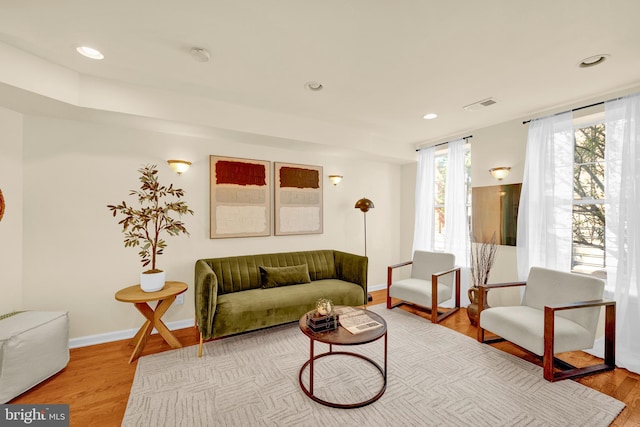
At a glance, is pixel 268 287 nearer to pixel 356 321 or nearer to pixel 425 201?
pixel 356 321

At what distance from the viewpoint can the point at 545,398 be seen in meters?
2.09

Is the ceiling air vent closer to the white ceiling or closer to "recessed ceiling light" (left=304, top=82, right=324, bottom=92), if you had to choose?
the white ceiling

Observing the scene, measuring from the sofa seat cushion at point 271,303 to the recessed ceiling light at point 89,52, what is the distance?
245cm

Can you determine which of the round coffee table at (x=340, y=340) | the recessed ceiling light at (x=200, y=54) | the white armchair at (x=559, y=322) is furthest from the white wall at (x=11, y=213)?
the white armchair at (x=559, y=322)

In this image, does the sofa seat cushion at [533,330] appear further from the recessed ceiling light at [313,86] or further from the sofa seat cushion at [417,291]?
the recessed ceiling light at [313,86]

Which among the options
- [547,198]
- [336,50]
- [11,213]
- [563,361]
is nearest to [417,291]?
[563,361]

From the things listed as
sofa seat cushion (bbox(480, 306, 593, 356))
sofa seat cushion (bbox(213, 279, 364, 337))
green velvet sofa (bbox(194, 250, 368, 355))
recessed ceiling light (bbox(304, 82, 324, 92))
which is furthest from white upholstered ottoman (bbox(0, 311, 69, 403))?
sofa seat cushion (bbox(480, 306, 593, 356))

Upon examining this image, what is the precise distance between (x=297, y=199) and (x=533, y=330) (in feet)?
10.3

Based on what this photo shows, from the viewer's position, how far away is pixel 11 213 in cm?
257

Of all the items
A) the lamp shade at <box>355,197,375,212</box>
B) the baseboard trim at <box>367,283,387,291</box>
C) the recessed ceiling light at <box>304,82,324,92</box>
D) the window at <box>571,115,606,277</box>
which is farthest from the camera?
the baseboard trim at <box>367,283,387,291</box>

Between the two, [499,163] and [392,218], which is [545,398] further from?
[392,218]

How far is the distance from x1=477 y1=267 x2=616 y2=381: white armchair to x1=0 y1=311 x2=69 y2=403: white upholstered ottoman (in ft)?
13.1

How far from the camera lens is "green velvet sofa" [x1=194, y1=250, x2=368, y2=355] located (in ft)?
8.95

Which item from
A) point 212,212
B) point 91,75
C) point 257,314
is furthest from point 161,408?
point 91,75
